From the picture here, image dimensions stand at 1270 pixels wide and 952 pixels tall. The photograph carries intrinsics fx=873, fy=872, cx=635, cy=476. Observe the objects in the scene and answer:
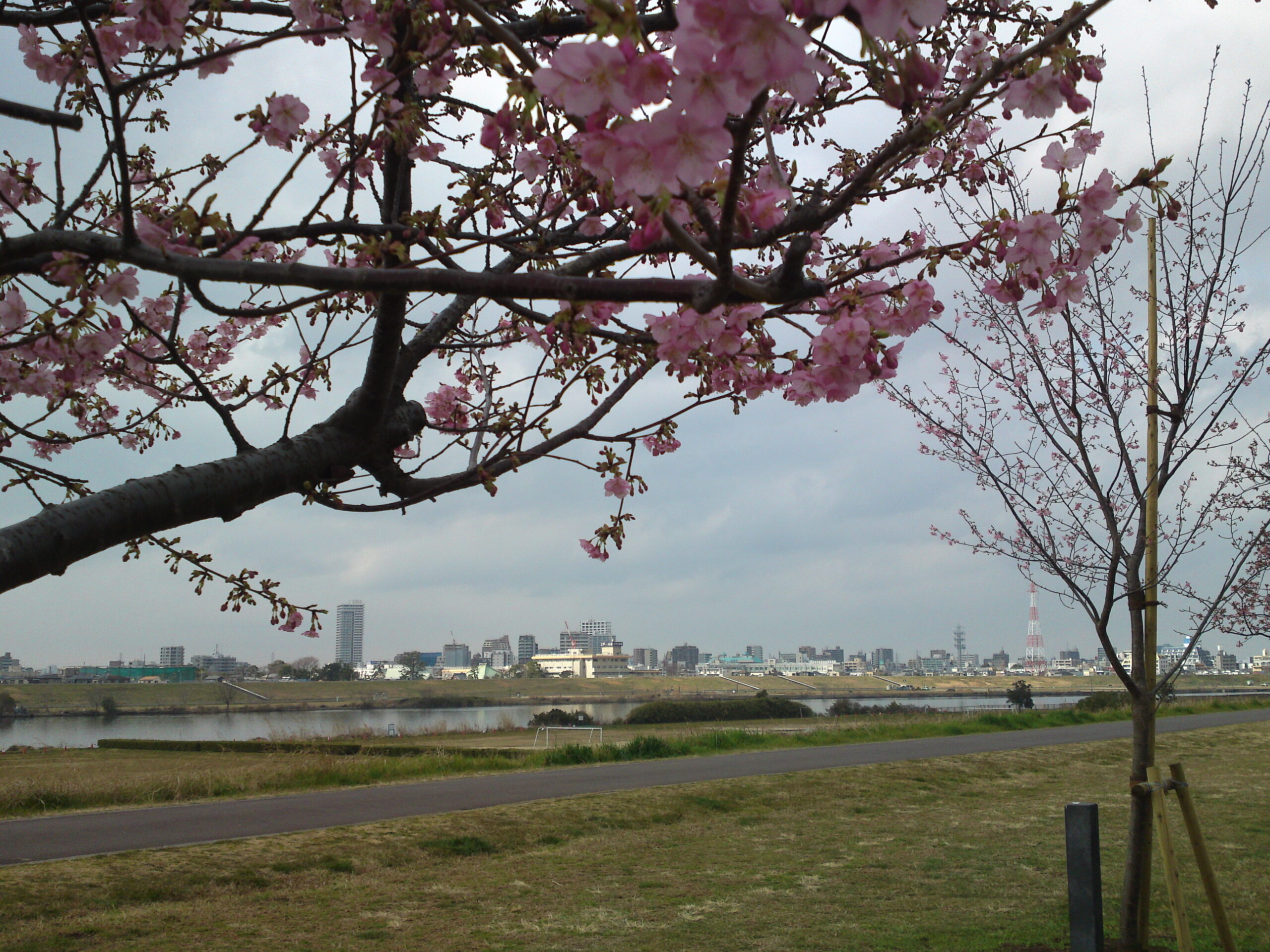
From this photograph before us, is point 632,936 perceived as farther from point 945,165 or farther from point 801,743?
point 801,743

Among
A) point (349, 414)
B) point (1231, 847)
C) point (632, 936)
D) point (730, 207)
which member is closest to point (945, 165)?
point (349, 414)

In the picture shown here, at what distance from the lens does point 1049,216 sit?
2.14 m

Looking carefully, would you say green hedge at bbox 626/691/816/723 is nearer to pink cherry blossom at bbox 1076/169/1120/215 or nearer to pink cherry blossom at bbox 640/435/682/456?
pink cherry blossom at bbox 640/435/682/456

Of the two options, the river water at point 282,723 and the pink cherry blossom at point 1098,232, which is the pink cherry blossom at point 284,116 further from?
the river water at point 282,723

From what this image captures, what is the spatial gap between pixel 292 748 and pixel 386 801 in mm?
11496

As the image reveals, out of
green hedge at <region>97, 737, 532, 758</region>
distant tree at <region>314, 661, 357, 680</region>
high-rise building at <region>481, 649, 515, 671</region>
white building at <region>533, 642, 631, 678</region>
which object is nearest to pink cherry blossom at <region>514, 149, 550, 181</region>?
green hedge at <region>97, 737, 532, 758</region>

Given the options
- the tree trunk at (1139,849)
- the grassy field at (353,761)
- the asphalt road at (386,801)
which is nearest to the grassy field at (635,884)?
the tree trunk at (1139,849)

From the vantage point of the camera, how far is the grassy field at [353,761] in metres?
10.5

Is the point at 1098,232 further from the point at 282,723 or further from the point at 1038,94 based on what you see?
the point at 282,723

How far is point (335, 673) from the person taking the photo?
8688cm

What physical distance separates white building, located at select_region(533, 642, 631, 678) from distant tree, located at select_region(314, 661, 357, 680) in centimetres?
2816

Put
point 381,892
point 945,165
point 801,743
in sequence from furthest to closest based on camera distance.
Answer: point 801,743 < point 381,892 < point 945,165

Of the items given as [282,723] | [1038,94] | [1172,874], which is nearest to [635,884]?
[1172,874]

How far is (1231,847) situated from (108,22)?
870 cm
